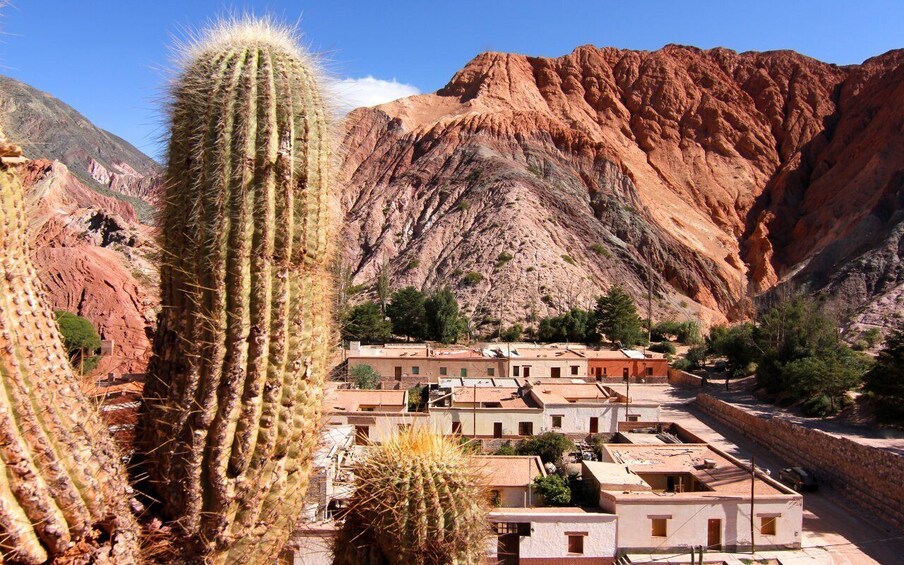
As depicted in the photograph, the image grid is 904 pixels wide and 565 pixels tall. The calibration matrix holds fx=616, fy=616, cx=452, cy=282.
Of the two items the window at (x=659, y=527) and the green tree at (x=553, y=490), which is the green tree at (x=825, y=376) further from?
the green tree at (x=553, y=490)

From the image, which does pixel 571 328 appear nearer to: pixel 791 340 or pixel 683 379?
pixel 683 379

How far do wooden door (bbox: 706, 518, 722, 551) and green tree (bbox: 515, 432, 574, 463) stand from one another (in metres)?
5.60

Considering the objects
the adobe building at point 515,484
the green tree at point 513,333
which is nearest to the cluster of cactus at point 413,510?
the adobe building at point 515,484

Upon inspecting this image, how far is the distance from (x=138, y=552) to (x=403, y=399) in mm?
19272

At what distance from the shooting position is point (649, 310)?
162 ft

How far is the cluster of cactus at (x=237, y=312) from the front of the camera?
2.66 m

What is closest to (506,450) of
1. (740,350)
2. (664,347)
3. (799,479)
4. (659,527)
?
(659,527)

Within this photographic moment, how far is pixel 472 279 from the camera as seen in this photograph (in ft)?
155

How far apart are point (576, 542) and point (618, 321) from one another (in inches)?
1159

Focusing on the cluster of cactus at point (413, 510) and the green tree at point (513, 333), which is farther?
the green tree at point (513, 333)

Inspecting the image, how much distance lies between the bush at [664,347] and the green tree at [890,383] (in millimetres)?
18482

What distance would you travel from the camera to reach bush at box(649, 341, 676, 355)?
41594 millimetres

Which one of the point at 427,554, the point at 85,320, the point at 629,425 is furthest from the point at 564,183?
the point at 427,554

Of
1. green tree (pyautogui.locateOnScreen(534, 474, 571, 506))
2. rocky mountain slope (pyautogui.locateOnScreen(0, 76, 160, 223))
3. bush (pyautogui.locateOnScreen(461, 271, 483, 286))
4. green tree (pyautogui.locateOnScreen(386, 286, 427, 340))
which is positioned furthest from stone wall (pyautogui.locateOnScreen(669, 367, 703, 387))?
rocky mountain slope (pyautogui.locateOnScreen(0, 76, 160, 223))
